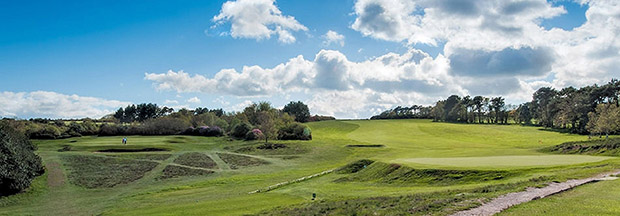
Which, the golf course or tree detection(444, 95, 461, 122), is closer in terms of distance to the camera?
the golf course

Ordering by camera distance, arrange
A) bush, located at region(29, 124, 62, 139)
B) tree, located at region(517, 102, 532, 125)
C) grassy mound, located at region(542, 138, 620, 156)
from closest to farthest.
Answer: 1. grassy mound, located at region(542, 138, 620, 156)
2. bush, located at region(29, 124, 62, 139)
3. tree, located at region(517, 102, 532, 125)

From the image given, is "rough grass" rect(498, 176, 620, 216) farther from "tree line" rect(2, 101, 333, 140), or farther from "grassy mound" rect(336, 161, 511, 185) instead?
"tree line" rect(2, 101, 333, 140)

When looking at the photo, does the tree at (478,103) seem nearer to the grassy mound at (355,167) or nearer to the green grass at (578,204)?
the grassy mound at (355,167)

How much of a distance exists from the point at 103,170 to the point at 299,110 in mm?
121895

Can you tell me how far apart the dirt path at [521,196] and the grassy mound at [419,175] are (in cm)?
524

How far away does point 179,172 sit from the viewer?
4478 cm

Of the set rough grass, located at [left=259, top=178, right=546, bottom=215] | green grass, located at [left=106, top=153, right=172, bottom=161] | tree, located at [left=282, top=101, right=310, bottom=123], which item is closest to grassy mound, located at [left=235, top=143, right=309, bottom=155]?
green grass, located at [left=106, top=153, right=172, bottom=161]

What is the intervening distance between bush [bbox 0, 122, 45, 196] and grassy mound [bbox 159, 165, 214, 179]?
39.9 feet

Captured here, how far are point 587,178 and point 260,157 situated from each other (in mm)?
44469

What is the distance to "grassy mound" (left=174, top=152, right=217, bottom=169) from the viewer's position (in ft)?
164

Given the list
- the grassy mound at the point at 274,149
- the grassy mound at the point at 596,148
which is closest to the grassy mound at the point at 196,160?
the grassy mound at the point at 274,149

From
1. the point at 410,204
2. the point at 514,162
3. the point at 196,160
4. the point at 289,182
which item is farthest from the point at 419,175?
the point at 196,160

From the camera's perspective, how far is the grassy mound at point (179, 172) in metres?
43.1

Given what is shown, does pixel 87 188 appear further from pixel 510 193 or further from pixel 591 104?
pixel 591 104
